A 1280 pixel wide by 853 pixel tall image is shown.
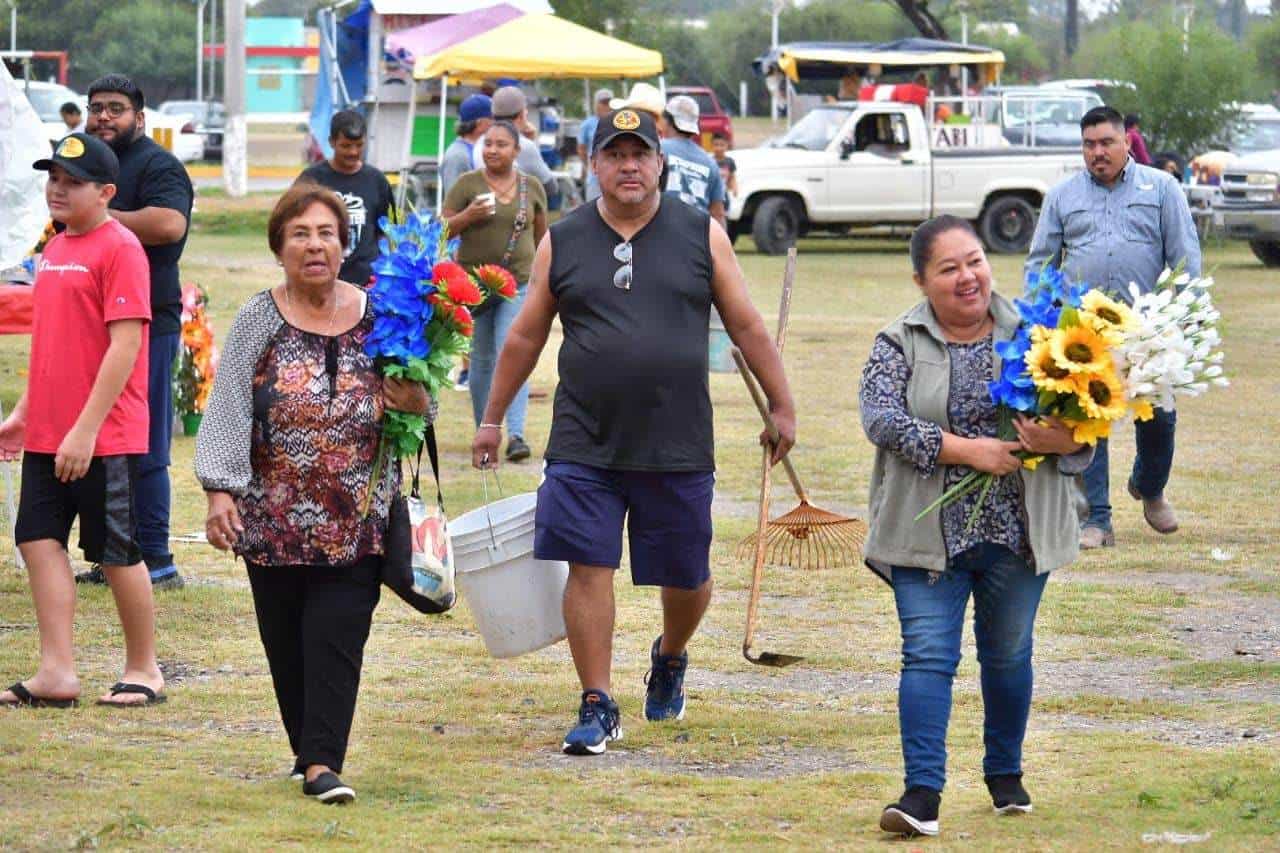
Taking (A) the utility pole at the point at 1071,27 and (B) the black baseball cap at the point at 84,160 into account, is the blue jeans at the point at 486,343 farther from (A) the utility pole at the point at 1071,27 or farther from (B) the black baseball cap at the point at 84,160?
(A) the utility pole at the point at 1071,27

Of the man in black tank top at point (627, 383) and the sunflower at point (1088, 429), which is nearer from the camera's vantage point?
the sunflower at point (1088, 429)

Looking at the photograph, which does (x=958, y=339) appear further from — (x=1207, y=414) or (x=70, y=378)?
(x=1207, y=414)

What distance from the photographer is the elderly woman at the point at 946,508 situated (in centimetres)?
571

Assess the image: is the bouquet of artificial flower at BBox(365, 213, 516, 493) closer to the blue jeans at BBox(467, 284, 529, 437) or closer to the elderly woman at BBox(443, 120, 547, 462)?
the elderly woman at BBox(443, 120, 547, 462)

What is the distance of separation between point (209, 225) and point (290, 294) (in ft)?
91.3

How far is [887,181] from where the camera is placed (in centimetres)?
2969

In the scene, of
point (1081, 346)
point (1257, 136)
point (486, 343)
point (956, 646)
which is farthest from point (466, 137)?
point (1257, 136)

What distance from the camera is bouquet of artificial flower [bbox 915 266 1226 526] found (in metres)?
5.54

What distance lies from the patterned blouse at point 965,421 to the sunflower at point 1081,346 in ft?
0.87

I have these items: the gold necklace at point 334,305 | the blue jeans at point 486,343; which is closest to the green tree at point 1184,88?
the blue jeans at point 486,343

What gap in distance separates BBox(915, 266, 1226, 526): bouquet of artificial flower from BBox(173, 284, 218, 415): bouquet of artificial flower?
27.6 ft

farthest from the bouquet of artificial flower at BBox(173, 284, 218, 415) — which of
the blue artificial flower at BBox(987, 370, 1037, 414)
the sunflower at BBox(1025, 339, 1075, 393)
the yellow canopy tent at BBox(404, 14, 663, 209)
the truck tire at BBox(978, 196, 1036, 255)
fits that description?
the truck tire at BBox(978, 196, 1036, 255)

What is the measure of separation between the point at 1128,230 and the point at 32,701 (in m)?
5.15

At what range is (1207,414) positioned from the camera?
50.4ft
